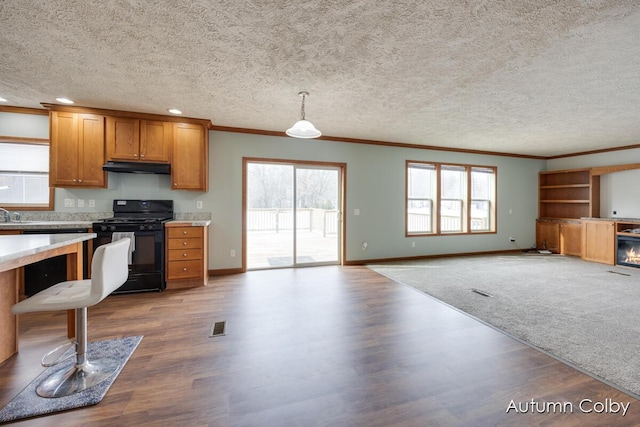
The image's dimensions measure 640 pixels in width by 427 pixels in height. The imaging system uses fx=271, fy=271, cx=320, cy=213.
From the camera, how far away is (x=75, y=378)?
1.84 meters

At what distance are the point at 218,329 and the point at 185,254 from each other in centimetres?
167

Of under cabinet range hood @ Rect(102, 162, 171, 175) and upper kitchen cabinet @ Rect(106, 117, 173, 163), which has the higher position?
upper kitchen cabinet @ Rect(106, 117, 173, 163)

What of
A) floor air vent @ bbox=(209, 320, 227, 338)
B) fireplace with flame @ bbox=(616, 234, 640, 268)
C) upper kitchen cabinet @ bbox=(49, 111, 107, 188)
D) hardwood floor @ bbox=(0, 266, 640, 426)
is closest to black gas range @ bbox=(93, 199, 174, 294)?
hardwood floor @ bbox=(0, 266, 640, 426)

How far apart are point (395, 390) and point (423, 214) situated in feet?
A: 16.1

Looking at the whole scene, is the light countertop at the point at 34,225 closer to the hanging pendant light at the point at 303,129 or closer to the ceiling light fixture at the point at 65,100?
the ceiling light fixture at the point at 65,100

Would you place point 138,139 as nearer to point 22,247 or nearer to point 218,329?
point 22,247

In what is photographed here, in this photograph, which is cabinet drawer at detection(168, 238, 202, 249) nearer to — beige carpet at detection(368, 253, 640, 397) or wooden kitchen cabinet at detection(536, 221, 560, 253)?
beige carpet at detection(368, 253, 640, 397)

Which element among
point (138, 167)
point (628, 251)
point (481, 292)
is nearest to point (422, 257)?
point (481, 292)

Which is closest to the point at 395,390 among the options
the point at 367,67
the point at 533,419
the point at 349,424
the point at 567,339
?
the point at 349,424

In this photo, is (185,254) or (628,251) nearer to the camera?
(185,254)

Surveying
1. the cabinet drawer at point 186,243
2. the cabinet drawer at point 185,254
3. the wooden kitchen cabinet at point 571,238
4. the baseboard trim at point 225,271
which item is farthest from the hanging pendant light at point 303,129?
the wooden kitchen cabinet at point 571,238

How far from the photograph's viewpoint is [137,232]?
12.0ft

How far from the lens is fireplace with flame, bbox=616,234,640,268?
514 centimetres

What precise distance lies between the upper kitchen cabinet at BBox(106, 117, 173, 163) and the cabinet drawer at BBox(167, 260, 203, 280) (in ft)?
5.13
